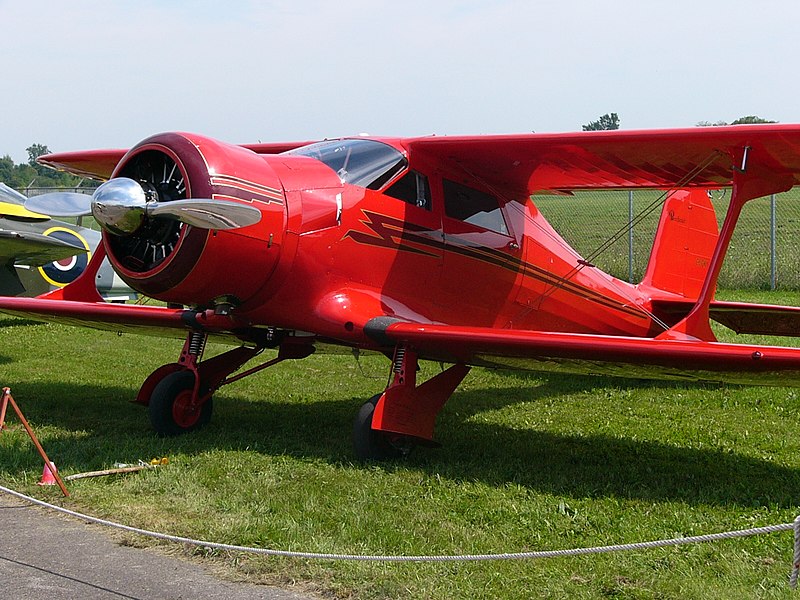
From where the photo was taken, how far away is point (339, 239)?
6500 millimetres

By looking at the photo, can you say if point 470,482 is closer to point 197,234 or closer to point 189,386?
point 197,234

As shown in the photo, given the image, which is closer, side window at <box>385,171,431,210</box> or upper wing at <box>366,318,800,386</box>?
upper wing at <box>366,318,800,386</box>

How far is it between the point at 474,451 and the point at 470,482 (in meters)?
1.02

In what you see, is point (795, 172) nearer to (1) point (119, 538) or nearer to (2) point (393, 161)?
(2) point (393, 161)

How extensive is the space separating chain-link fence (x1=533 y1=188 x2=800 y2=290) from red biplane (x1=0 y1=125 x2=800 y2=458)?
1036cm

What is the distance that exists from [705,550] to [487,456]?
7.94ft

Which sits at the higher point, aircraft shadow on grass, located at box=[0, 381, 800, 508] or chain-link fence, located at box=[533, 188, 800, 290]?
chain-link fence, located at box=[533, 188, 800, 290]

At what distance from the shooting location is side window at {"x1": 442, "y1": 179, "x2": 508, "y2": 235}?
24.2 ft

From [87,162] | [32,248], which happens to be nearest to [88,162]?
[87,162]

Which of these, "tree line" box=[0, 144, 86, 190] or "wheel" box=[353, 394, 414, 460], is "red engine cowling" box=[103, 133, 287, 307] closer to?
"wheel" box=[353, 394, 414, 460]

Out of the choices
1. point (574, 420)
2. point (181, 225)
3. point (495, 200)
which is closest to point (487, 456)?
point (574, 420)

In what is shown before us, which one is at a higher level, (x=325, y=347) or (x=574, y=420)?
(x=325, y=347)

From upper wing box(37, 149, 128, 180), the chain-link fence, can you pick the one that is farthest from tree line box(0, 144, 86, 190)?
upper wing box(37, 149, 128, 180)

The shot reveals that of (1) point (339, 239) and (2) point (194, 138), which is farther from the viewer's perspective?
(1) point (339, 239)
